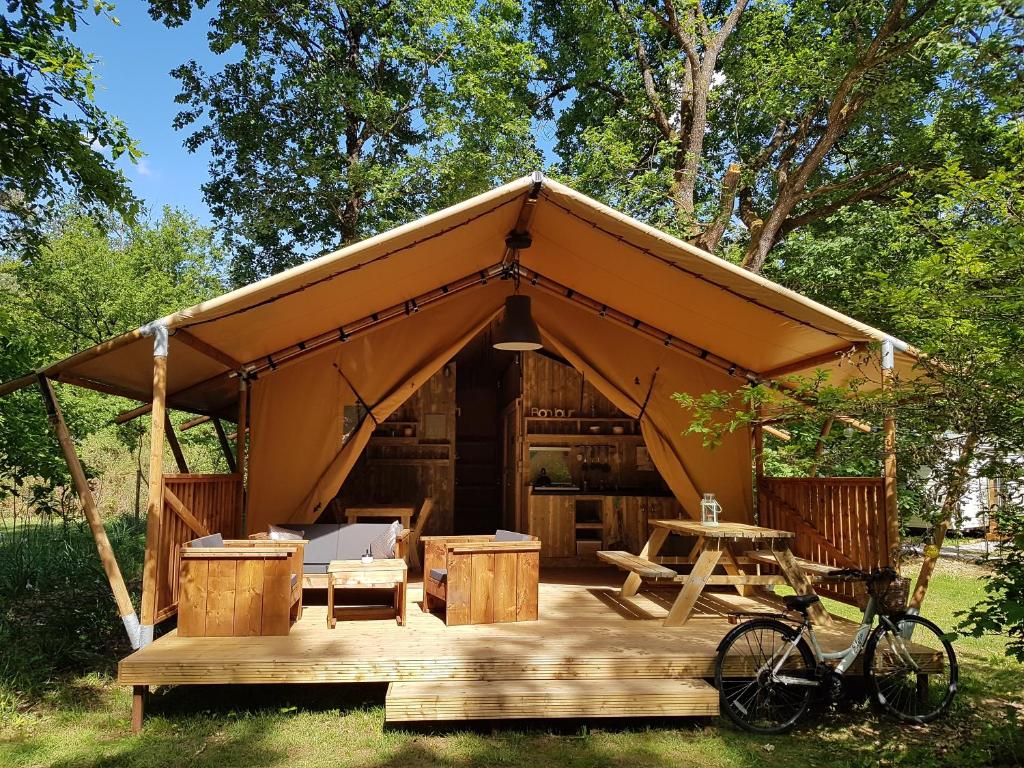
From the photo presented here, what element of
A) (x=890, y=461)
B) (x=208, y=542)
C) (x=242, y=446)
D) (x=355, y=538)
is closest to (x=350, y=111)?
(x=242, y=446)

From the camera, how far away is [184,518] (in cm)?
528

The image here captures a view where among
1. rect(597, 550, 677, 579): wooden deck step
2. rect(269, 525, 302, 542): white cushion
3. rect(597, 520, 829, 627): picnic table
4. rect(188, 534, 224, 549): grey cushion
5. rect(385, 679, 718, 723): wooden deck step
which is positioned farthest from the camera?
rect(269, 525, 302, 542): white cushion

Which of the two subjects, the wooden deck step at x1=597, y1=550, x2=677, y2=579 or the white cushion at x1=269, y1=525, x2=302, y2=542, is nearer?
the wooden deck step at x1=597, y1=550, x2=677, y2=579

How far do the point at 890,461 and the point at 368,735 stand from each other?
3744mm

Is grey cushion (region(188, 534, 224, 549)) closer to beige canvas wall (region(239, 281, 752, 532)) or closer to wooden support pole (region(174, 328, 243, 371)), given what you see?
wooden support pole (region(174, 328, 243, 371))

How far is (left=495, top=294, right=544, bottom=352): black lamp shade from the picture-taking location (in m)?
6.14

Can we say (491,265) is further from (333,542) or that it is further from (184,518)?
(184,518)

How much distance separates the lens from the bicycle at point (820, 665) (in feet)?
14.1

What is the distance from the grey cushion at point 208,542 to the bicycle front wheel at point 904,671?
172 inches

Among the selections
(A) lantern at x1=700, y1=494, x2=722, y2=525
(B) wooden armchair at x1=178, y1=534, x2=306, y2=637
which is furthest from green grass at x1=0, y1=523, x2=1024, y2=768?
(A) lantern at x1=700, y1=494, x2=722, y2=525

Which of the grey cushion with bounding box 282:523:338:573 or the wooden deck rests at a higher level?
the grey cushion with bounding box 282:523:338:573

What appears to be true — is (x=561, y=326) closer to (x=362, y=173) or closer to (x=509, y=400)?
(x=509, y=400)

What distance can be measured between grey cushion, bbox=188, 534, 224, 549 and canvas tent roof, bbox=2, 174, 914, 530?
1.37 m

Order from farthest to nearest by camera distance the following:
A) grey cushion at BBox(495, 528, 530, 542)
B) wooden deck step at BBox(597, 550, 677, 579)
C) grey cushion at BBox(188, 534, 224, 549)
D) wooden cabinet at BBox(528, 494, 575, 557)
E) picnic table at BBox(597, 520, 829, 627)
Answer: wooden cabinet at BBox(528, 494, 575, 557) → grey cushion at BBox(495, 528, 530, 542) → wooden deck step at BBox(597, 550, 677, 579) → picnic table at BBox(597, 520, 829, 627) → grey cushion at BBox(188, 534, 224, 549)
